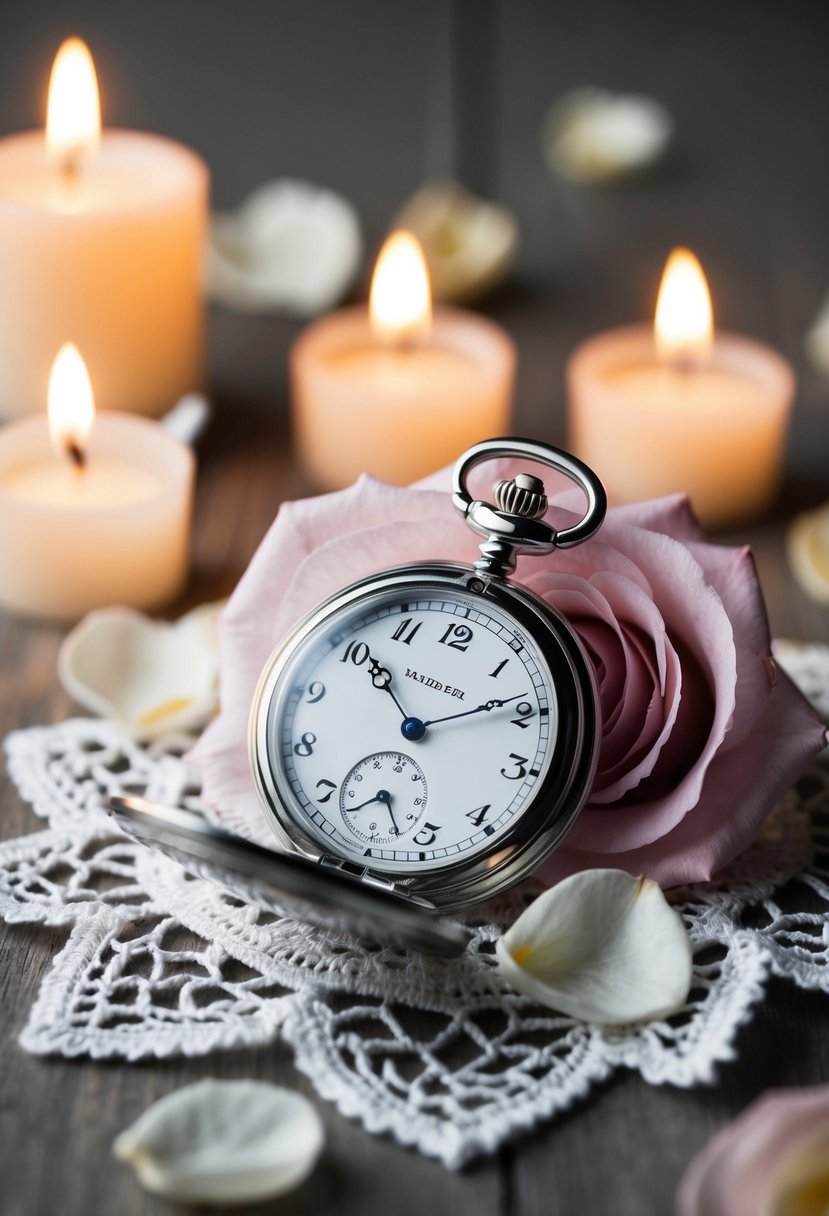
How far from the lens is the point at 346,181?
191 centimetres

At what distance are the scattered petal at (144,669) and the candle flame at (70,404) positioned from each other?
165mm

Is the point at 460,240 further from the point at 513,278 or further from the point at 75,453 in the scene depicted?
the point at 75,453

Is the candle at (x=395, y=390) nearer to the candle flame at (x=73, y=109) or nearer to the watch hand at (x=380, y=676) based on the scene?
the candle flame at (x=73, y=109)

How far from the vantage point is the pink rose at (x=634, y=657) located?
83cm

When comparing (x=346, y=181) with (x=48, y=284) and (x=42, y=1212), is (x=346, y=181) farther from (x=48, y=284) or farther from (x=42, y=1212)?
(x=42, y=1212)

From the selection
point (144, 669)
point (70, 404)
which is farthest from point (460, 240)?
point (144, 669)

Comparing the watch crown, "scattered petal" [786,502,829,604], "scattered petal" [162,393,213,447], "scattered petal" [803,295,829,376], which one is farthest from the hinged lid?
"scattered petal" [803,295,829,376]

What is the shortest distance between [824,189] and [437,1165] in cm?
154

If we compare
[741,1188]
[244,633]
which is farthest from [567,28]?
[741,1188]

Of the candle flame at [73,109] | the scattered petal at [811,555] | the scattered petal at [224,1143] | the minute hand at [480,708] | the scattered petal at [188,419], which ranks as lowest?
the scattered petal at [811,555]

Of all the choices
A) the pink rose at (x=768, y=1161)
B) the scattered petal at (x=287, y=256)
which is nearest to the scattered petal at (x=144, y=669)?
the pink rose at (x=768, y=1161)

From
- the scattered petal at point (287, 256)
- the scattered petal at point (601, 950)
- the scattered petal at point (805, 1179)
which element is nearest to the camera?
the scattered petal at point (805, 1179)

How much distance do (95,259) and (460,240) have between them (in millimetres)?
526

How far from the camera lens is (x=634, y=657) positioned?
33.4 inches
